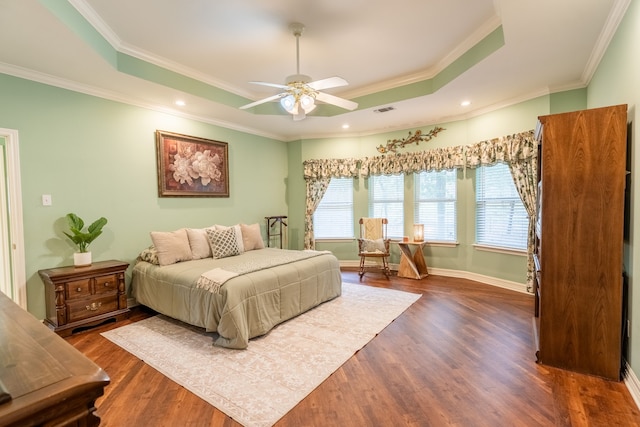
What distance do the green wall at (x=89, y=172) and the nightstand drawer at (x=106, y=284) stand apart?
1.49 ft

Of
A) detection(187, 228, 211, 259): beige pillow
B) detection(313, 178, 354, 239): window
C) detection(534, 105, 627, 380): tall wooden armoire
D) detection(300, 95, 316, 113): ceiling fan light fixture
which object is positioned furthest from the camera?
detection(313, 178, 354, 239): window

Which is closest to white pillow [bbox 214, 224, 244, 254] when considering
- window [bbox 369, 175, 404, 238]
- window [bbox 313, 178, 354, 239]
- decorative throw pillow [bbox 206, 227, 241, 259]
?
decorative throw pillow [bbox 206, 227, 241, 259]

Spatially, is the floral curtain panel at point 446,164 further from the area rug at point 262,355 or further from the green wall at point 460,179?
the area rug at point 262,355

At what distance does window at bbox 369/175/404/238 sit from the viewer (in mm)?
5520

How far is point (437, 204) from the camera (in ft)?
17.0

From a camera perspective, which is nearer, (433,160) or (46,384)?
(46,384)

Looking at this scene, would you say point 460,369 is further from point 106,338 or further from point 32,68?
point 32,68

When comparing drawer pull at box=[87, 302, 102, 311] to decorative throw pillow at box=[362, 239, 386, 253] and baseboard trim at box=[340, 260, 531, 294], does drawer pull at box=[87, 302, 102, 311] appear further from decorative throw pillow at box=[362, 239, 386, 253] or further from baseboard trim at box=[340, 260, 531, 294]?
baseboard trim at box=[340, 260, 531, 294]

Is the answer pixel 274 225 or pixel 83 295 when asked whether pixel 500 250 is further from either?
pixel 83 295

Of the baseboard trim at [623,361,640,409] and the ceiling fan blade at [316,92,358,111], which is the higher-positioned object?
the ceiling fan blade at [316,92,358,111]

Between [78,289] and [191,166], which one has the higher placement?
[191,166]

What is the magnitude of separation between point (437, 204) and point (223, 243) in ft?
11.6

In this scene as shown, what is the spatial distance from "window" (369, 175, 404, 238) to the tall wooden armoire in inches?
125

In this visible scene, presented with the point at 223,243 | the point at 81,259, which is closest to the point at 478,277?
the point at 223,243
